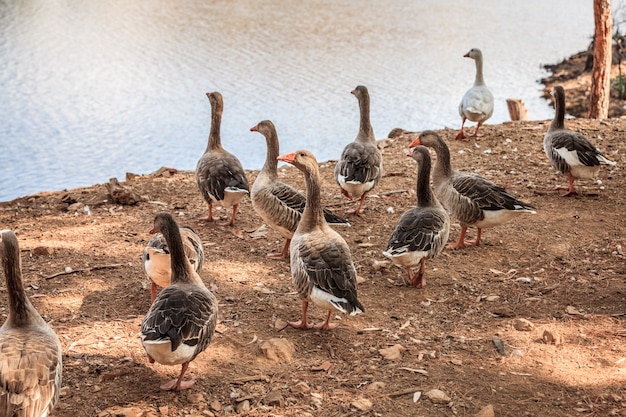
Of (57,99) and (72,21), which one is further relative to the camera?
(72,21)

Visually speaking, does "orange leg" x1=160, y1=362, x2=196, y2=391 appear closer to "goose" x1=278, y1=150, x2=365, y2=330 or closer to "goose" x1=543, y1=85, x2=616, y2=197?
"goose" x1=278, y1=150, x2=365, y2=330

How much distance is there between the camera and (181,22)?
1814cm

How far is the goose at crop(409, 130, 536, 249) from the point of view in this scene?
650 centimetres

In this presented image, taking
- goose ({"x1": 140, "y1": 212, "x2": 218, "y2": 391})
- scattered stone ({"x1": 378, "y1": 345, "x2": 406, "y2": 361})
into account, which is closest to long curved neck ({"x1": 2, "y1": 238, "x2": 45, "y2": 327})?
goose ({"x1": 140, "y1": 212, "x2": 218, "y2": 391})

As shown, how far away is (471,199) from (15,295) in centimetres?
417

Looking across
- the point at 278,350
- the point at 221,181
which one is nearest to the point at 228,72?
the point at 221,181

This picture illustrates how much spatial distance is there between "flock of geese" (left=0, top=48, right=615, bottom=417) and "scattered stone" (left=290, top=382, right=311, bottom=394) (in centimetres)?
62

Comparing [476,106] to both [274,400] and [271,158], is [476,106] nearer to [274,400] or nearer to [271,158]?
[271,158]

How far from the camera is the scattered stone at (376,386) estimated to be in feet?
14.5

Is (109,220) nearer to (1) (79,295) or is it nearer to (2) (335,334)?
(1) (79,295)

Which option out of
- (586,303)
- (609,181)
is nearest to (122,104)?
(609,181)

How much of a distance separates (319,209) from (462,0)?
2168cm

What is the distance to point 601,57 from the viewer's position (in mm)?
11406

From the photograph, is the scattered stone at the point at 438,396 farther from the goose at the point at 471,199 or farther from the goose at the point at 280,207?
the goose at the point at 471,199
